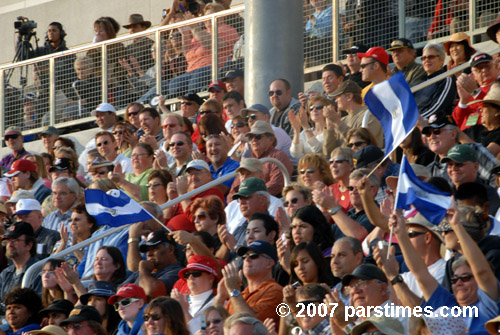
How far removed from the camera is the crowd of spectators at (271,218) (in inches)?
397

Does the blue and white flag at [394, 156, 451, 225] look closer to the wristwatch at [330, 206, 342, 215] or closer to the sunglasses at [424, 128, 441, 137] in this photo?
the wristwatch at [330, 206, 342, 215]

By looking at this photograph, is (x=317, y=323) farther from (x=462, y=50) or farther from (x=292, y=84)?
(x=292, y=84)

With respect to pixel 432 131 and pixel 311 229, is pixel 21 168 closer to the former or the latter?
pixel 432 131

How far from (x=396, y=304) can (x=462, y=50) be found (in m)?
5.43

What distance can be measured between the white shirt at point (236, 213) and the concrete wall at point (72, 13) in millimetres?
11570

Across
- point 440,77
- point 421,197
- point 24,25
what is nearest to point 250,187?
point 421,197

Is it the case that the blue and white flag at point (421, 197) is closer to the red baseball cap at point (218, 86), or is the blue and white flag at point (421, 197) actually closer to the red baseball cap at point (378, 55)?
the red baseball cap at point (378, 55)

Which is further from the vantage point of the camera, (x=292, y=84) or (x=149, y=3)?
(x=149, y=3)

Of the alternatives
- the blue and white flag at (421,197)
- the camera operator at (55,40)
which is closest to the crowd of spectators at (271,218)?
the blue and white flag at (421,197)

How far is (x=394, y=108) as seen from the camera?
11.7 m

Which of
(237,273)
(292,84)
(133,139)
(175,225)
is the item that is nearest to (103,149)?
(133,139)

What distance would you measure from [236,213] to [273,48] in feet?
12.6

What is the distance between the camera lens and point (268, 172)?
14.1m

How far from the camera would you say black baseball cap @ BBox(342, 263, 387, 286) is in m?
10.0
